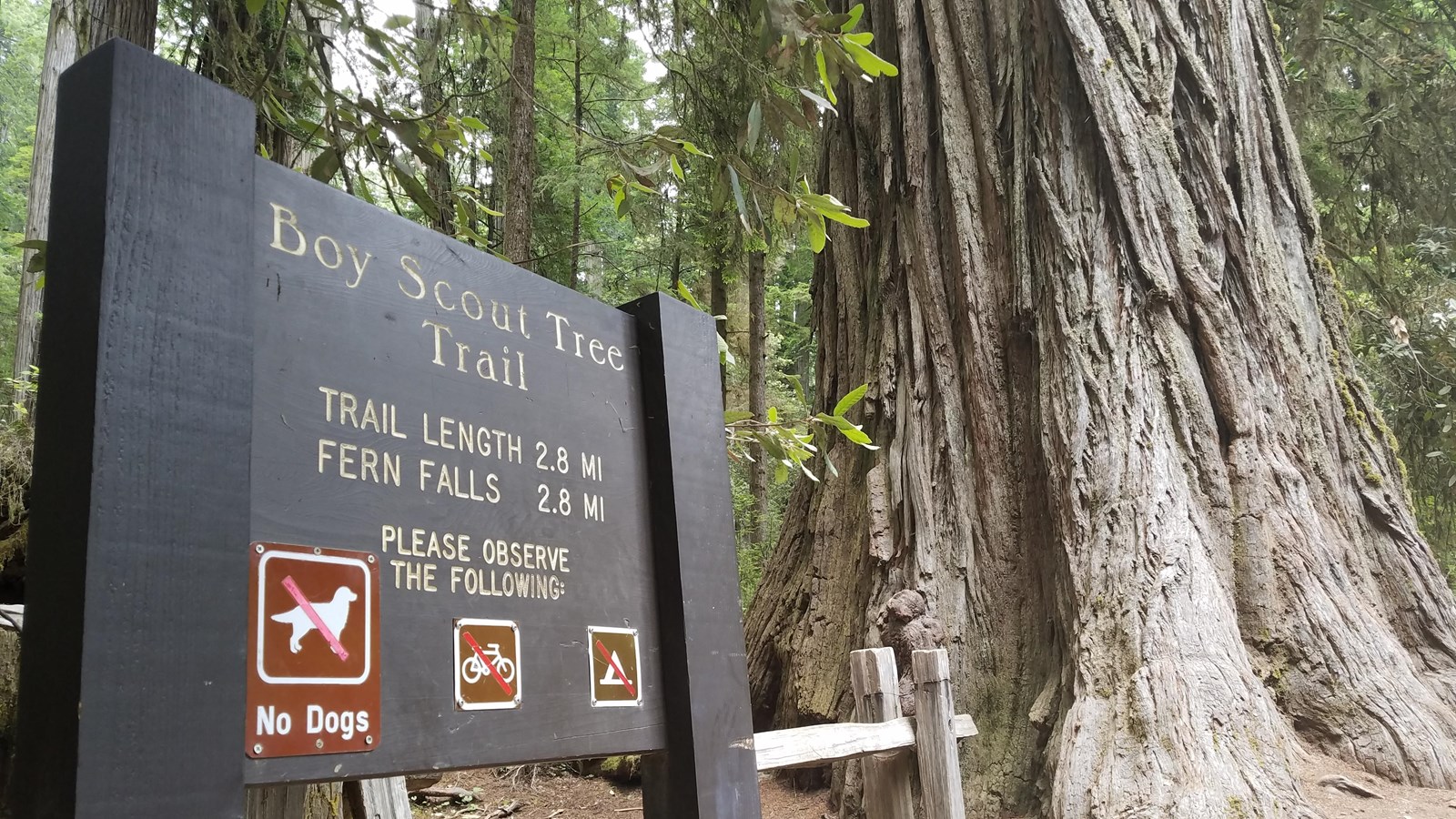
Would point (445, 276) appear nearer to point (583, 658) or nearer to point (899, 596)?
point (583, 658)

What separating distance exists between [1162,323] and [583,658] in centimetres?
387

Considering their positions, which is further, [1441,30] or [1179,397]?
[1441,30]

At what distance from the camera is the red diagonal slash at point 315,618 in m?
1.36

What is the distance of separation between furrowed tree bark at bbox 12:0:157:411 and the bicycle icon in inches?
100

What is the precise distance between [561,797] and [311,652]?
4.90m

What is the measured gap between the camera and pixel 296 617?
4.43 feet

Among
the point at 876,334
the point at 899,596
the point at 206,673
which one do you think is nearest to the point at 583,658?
the point at 206,673

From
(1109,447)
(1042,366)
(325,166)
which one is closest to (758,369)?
(1042,366)

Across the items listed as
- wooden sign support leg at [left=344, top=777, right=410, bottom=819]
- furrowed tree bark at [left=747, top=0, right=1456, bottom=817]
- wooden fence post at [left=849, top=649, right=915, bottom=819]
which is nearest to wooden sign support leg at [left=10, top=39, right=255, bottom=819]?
wooden sign support leg at [left=344, top=777, right=410, bottom=819]

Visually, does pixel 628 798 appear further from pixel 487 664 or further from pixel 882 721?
pixel 487 664

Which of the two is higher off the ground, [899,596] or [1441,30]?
[1441,30]

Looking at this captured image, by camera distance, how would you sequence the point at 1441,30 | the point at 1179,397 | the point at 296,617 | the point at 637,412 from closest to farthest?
the point at 296,617, the point at 637,412, the point at 1179,397, the point at 1441,30

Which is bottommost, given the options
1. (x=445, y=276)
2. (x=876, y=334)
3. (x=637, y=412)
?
(x=637, y=412)

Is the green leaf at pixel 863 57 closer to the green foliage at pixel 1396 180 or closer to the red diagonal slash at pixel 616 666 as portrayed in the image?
the red diagonal slash at pixel 616 666
